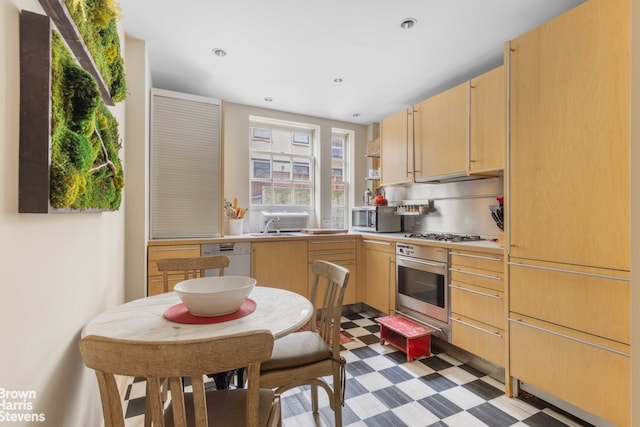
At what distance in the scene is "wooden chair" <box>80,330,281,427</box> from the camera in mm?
655

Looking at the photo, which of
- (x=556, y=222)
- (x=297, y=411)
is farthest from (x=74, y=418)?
(x=556, y=222)

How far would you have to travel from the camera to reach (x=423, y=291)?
280 cm

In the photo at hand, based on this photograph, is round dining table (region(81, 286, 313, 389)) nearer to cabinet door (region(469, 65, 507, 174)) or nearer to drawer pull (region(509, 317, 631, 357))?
drawer pull (region(509, 317, 631, 357))

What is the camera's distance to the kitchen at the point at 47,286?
74 centimetres

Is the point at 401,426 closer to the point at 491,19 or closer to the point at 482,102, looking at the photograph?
the point at 482,102

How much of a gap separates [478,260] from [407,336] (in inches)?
33.0

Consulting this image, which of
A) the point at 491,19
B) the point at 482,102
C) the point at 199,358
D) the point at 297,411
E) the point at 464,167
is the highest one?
the point at 491,19

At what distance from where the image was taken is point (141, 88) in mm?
2477

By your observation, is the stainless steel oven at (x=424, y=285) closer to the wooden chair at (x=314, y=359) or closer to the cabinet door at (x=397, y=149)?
the cabinet door at (x=397, y=149)

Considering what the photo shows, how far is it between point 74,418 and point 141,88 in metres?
2.32

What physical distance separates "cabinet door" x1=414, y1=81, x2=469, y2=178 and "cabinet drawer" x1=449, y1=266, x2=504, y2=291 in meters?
0.91

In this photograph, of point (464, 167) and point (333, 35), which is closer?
point (333, 35)

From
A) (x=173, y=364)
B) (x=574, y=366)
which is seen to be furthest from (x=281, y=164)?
(x=173, y=364)

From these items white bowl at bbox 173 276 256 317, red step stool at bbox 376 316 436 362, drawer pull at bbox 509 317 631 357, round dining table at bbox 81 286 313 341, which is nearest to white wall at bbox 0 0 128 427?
round dining table at bbox 81 286 313 341
